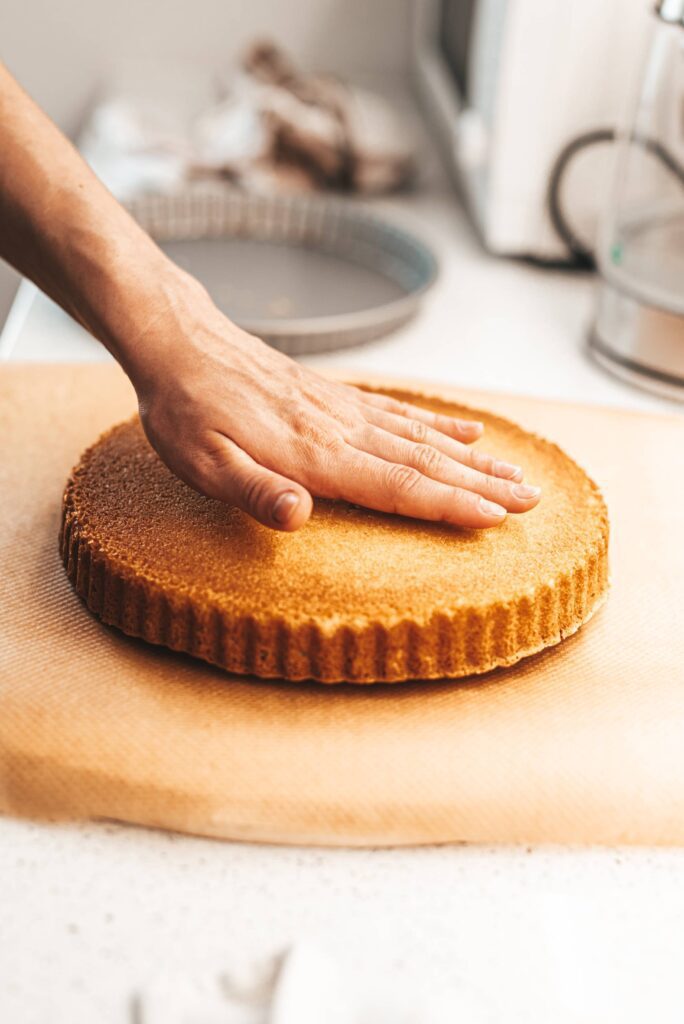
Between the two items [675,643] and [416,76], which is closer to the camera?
[675,643]

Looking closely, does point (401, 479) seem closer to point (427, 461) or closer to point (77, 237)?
point (427, 461)

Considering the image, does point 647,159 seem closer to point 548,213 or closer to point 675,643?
point 548,213

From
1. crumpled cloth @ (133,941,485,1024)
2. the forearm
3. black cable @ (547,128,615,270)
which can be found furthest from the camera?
black cable @ (547,128,615,270)

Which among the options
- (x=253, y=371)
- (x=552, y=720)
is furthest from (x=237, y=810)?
(x=253, y=371)

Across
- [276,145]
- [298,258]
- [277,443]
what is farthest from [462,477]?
[276,145]

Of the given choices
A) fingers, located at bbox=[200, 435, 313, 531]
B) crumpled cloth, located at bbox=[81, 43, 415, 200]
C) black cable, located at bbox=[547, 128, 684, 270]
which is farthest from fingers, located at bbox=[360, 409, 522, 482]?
crumpled cloth, located at bbox=[81, 43, 415, 200]

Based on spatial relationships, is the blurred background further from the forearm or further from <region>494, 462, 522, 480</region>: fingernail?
<region>494, 462, 522, 480</region>: fingernail
